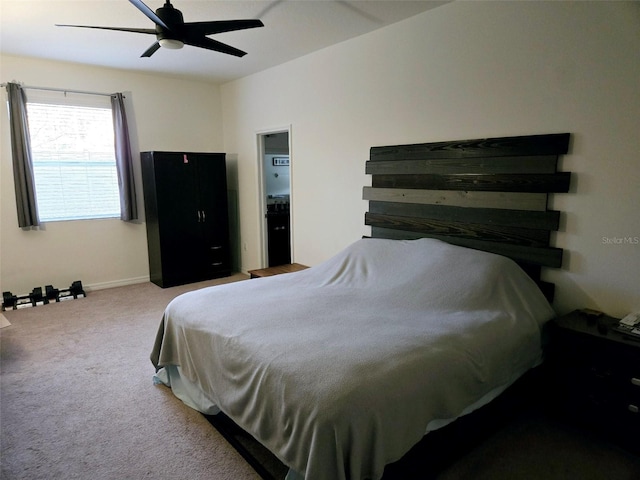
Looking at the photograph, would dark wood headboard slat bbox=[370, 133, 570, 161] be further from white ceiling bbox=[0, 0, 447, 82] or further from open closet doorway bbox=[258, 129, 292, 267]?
open closet doorway bbox=[258, 129, 292, 267]

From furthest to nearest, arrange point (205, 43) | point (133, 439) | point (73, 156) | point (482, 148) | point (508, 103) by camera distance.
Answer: point (73, 156)
point (482, 148)
point (508, 103)
point (205, 43)
point (133, 439)

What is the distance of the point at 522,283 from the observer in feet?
8.05

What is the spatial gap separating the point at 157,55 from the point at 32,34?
3.51 ft

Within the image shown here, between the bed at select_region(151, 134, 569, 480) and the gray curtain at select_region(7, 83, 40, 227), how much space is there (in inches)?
112

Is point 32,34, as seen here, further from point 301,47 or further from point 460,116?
point 460,116

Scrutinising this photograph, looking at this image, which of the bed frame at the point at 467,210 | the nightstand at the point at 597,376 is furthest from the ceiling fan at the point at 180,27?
the nightstand at the point at 597,376

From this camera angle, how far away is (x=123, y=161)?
Answer: 4773 millimetres

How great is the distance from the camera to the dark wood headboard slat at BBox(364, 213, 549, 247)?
260 cm

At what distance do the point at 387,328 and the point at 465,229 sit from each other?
130 centimetres

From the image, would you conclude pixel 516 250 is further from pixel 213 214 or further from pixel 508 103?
pixel 213 214

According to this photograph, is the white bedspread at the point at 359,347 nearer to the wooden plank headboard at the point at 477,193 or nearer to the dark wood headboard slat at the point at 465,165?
the wooden plank headboard at the point at 477,193

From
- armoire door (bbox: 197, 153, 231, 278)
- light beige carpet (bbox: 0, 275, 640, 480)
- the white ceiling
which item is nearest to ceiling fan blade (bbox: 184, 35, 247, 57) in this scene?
the white ceiling

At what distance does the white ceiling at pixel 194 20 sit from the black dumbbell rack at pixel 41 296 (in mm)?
2545

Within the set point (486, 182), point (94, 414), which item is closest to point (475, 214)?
point (486, 182)
